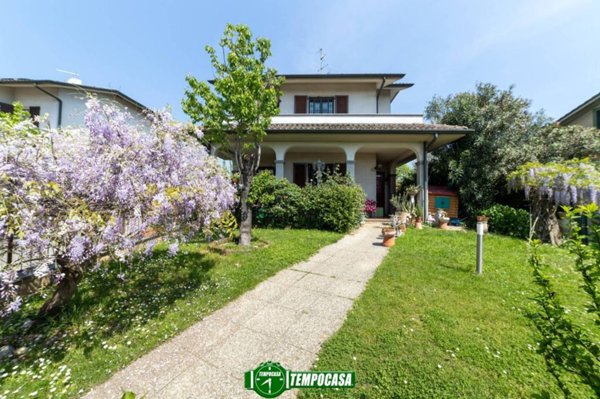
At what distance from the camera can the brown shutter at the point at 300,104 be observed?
12336 millimetres

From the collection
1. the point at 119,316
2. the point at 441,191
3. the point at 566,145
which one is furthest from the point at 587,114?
the point at 119,316

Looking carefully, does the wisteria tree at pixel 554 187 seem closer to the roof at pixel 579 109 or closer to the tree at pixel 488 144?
the tree at pixel 488 144

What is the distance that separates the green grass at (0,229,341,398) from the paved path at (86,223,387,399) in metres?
0.21

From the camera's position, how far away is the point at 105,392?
2.04m

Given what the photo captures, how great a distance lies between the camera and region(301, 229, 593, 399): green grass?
1.97 metres

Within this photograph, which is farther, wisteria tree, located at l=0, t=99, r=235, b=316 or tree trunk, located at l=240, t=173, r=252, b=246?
tree trunk, located at l=240, t=173, r=252, b=246

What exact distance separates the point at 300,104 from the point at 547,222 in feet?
36.8

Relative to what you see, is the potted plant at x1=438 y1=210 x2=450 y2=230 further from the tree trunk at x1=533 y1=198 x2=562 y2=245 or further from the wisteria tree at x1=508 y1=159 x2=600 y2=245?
the tree trunk at x1=533 y1=198 x2=562 y2=245

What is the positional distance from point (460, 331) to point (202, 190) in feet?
12.5

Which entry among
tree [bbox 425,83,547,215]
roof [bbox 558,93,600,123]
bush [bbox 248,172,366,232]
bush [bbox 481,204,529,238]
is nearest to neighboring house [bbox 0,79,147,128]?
bush [bbox 248,172,366,232]

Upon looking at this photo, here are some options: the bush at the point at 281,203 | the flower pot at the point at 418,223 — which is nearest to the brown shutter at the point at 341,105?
the bush at the point at 281,203

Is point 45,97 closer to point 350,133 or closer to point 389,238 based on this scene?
point 350,133

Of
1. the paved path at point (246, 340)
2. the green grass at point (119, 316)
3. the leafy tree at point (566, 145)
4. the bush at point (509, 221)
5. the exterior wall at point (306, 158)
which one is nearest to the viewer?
the paved path at point (246, 340)

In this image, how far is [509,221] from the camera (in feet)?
24.6
